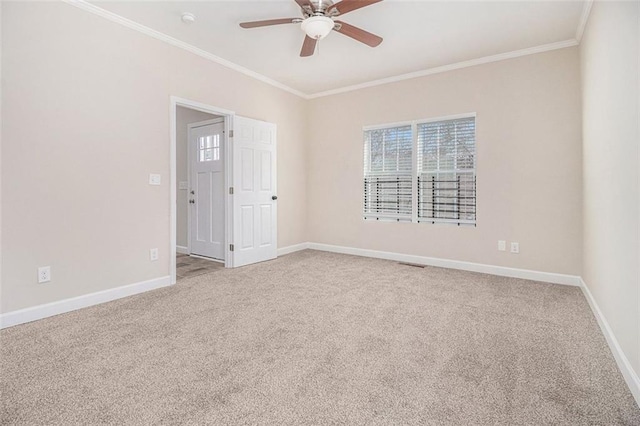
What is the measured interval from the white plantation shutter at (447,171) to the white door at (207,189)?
292 cm

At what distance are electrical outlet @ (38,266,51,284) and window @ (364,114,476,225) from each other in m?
3.92

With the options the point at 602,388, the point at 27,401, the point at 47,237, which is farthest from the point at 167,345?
the point at 602,388

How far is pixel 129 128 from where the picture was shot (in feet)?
10.4

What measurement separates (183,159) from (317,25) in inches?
150

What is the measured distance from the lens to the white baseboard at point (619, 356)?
1.58 metres

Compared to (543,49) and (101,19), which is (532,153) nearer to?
(543,49)

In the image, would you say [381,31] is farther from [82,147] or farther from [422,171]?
[82,147]

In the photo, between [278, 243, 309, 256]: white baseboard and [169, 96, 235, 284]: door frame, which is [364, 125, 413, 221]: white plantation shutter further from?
[169, 96, 235, 284]: door frame

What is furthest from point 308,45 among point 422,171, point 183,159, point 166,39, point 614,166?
point 183,159

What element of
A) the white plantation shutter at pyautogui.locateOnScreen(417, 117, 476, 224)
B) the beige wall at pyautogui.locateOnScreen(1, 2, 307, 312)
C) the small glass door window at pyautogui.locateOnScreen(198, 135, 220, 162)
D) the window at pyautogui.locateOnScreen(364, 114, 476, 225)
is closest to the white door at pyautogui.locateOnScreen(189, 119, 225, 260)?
the small glass door window at pyautogui.locateOnScreen(198, 135, 220, 162)

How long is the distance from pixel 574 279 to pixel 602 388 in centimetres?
228

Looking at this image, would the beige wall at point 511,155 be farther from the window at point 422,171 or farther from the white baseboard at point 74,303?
the white baseboard at point 74,303

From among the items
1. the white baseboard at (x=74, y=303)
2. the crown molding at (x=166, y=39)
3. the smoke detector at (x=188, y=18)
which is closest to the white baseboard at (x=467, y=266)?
the white baseboard at (x=74, y=303)

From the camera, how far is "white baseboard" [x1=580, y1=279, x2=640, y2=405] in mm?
1581
